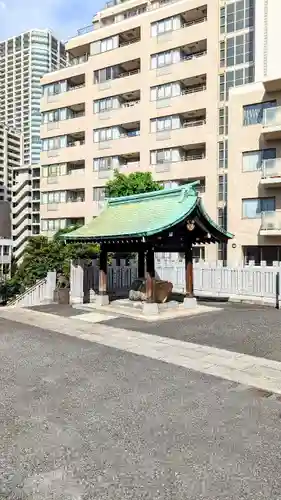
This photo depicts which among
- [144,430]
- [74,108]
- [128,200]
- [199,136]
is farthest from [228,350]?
[74,108]

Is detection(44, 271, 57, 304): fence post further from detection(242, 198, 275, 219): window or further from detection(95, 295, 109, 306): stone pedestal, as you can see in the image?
detection(242, 198, 275, 219): window

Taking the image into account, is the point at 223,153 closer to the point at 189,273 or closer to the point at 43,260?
the point at 43,260

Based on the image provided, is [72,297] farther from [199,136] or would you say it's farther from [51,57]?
[51,57]

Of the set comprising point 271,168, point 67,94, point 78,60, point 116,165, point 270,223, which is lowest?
point 270,223

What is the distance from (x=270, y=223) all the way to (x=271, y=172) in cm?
392

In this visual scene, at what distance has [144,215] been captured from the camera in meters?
16.1

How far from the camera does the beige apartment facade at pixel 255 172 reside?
30312 millimetres

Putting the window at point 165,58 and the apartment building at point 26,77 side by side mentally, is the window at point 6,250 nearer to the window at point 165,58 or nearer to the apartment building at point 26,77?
the window at point 165,58

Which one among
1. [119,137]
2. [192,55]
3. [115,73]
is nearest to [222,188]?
[119,137]

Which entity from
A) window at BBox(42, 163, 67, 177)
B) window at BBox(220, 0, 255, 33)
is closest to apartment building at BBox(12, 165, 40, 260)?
window at BBox(42, 163, 67, 177)

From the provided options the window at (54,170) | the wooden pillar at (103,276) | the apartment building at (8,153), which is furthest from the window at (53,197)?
the apartment building at (8,153)

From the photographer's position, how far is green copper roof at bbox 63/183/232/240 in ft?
47.8

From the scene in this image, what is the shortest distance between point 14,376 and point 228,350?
202 inches

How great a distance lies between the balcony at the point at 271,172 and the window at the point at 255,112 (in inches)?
157
